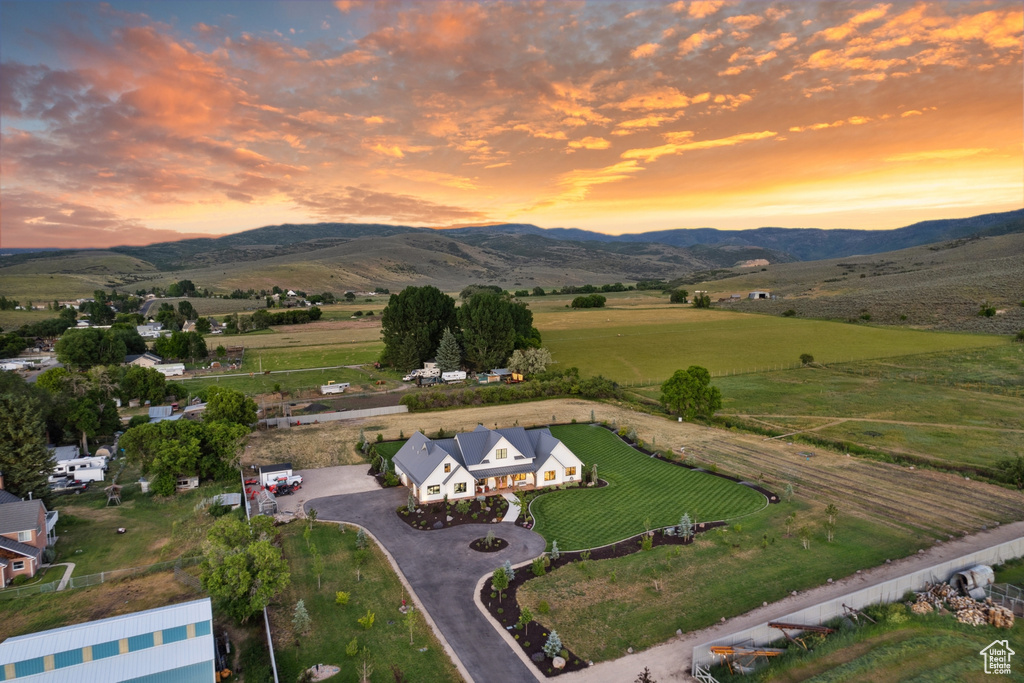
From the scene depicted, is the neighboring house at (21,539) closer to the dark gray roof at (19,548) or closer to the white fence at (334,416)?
the dark gray roof at (19,548)

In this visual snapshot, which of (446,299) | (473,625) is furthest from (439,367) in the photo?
(473,625)

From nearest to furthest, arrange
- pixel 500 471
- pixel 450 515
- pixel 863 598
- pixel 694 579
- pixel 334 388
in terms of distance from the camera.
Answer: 1. pixel 863 598
2. pixel 694 579
3. pixel 450 515
4. pixel 500 471
5. pixel 334 388

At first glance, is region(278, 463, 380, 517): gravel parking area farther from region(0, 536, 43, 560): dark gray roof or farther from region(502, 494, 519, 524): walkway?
region(0, 536, 43, 560): dark gray roof

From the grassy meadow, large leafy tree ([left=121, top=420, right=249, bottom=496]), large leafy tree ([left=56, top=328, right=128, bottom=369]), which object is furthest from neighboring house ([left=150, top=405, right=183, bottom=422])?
the grassy meadow

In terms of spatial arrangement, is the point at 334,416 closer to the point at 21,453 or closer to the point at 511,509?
the point at 21,453
